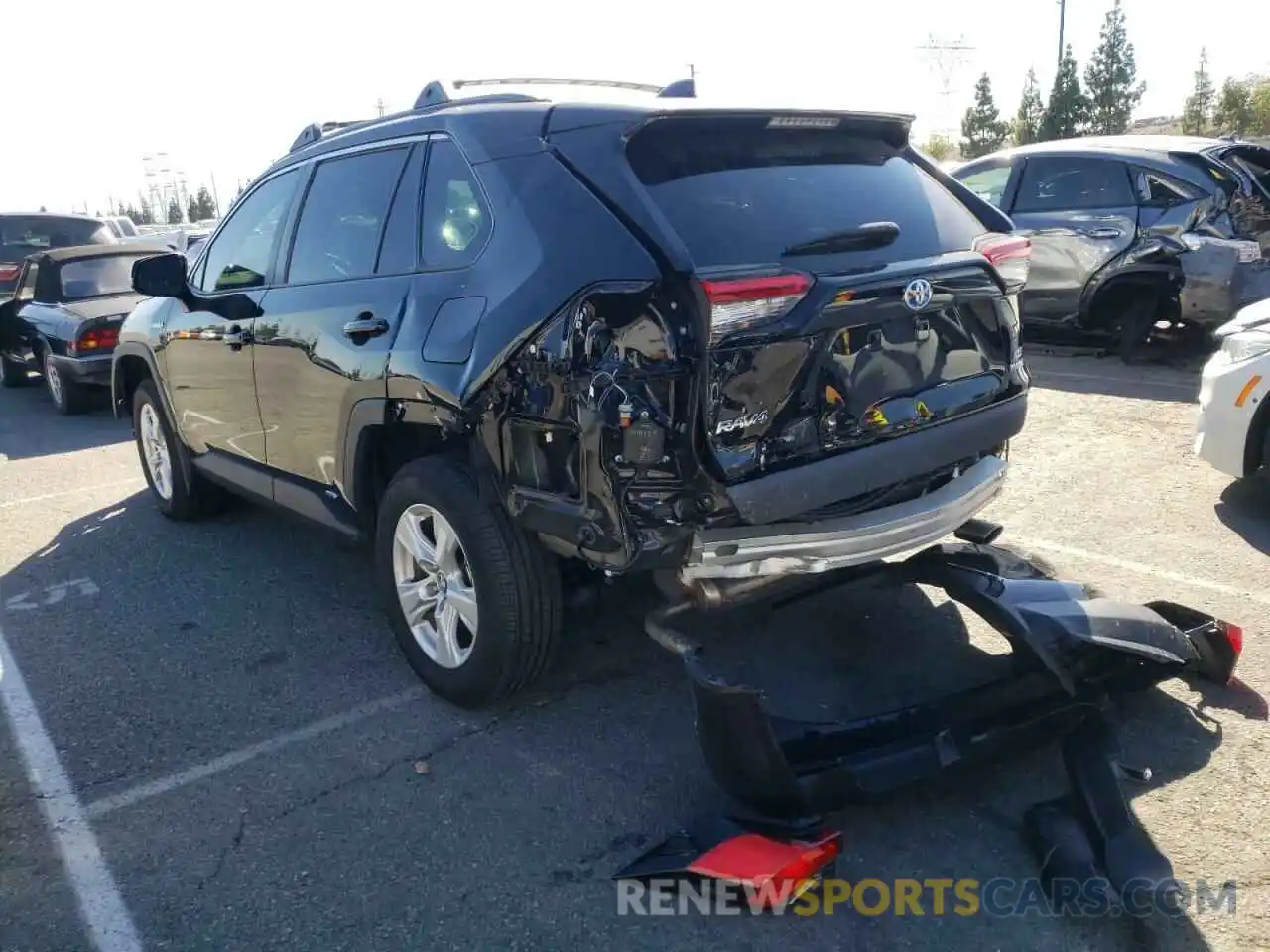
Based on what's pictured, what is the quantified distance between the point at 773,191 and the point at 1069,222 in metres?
6.69

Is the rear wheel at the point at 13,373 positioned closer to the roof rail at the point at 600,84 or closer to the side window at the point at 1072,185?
the roof rail at the point at 600,84

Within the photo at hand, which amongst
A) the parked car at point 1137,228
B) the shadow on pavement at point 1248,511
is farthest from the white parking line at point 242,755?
the parked car at point 1137,228

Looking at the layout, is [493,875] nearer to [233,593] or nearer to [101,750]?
[101,750]

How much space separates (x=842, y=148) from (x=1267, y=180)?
6.58 meters

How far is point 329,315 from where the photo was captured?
3.88 metres

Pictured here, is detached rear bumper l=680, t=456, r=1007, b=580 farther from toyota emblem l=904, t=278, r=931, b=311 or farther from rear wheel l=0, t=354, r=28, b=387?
rear wheel l=0, t=354, r=28, b=387

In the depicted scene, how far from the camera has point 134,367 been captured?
6.12 meters

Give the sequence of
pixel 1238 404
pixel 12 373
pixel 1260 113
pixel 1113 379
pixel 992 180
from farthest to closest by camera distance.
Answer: pixel 1260 113 → pixel 12 373 → pixel 992 180 → pixel 1113 379 → pixel 1238 404

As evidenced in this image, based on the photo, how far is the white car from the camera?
491 cm

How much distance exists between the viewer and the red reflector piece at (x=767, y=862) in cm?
251

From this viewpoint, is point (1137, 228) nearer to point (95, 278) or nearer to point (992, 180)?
point (992, 180)

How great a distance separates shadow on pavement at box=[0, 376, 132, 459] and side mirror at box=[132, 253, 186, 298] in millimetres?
4082

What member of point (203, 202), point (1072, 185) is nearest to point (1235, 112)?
point (1072, 185)

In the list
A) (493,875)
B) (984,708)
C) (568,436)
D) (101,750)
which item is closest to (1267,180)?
(984,708)
